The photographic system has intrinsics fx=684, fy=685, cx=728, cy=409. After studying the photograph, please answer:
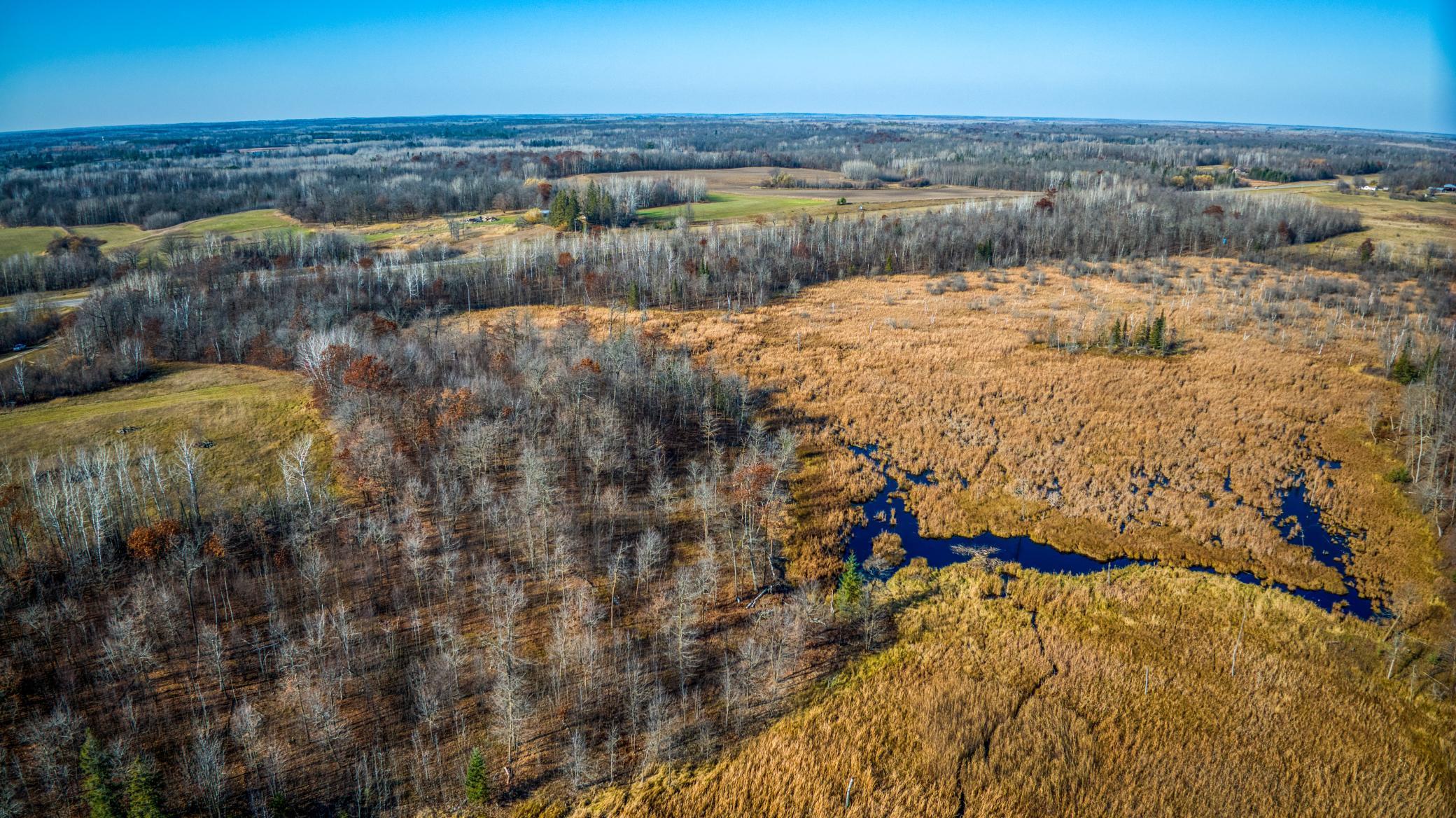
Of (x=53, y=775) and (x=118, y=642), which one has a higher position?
(x=118, y=642)

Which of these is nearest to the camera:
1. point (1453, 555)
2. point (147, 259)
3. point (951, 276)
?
point (1453, 555)

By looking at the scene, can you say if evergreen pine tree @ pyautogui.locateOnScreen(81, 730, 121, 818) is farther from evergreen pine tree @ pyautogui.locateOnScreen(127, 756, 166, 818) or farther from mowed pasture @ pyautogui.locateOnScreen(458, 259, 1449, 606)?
mowed pasture @ pyautogui.locateOnScreen(458, 259, 1449, 606)

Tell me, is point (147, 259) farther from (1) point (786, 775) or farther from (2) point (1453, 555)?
(2) point (1453, 555)

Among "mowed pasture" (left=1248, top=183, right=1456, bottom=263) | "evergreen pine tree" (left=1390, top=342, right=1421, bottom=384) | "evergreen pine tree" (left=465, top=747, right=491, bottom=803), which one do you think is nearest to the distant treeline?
"mowed pasture" (left=1248, top=183, right=1456, bottom=263)

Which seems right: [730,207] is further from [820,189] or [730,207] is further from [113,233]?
[113,233]

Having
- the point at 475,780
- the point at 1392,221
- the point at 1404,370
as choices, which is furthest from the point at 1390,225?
the point at 475,780

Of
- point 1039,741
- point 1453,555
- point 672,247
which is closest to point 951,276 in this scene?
point 672,247
